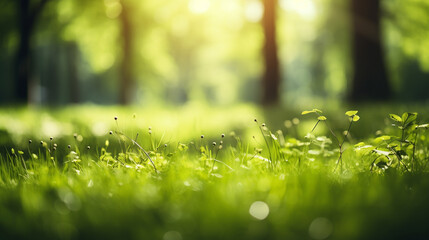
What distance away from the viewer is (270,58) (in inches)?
451

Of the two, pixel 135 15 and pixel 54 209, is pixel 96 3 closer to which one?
pixel 135 15

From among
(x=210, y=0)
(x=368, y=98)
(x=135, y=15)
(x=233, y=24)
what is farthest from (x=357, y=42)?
(x=135, y=15)

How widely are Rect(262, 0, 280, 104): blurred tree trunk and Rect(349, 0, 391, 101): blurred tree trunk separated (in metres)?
2.72

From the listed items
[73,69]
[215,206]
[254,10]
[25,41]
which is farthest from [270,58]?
[73,69]

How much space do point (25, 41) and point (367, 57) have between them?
879 centimetres

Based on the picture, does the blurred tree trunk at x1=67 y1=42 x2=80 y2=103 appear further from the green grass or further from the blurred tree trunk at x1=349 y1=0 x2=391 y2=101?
the green grass

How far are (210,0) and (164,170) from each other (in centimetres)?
1231

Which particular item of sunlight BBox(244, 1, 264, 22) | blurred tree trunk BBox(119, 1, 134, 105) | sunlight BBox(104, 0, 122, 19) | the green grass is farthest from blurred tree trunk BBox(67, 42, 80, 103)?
Result: the green grass

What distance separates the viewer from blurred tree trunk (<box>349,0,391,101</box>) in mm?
8891

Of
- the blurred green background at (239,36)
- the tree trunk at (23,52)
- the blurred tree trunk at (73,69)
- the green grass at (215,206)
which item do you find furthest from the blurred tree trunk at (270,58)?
the blurred tree trunk at (73,69)

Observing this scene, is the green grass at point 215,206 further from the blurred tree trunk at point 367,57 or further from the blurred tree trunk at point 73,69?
the blurred tree trunk at point 73,69

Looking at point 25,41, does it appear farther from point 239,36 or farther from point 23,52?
point 239,36

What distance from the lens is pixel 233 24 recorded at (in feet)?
52.7

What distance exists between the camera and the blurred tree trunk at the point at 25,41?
10195 millimetres
